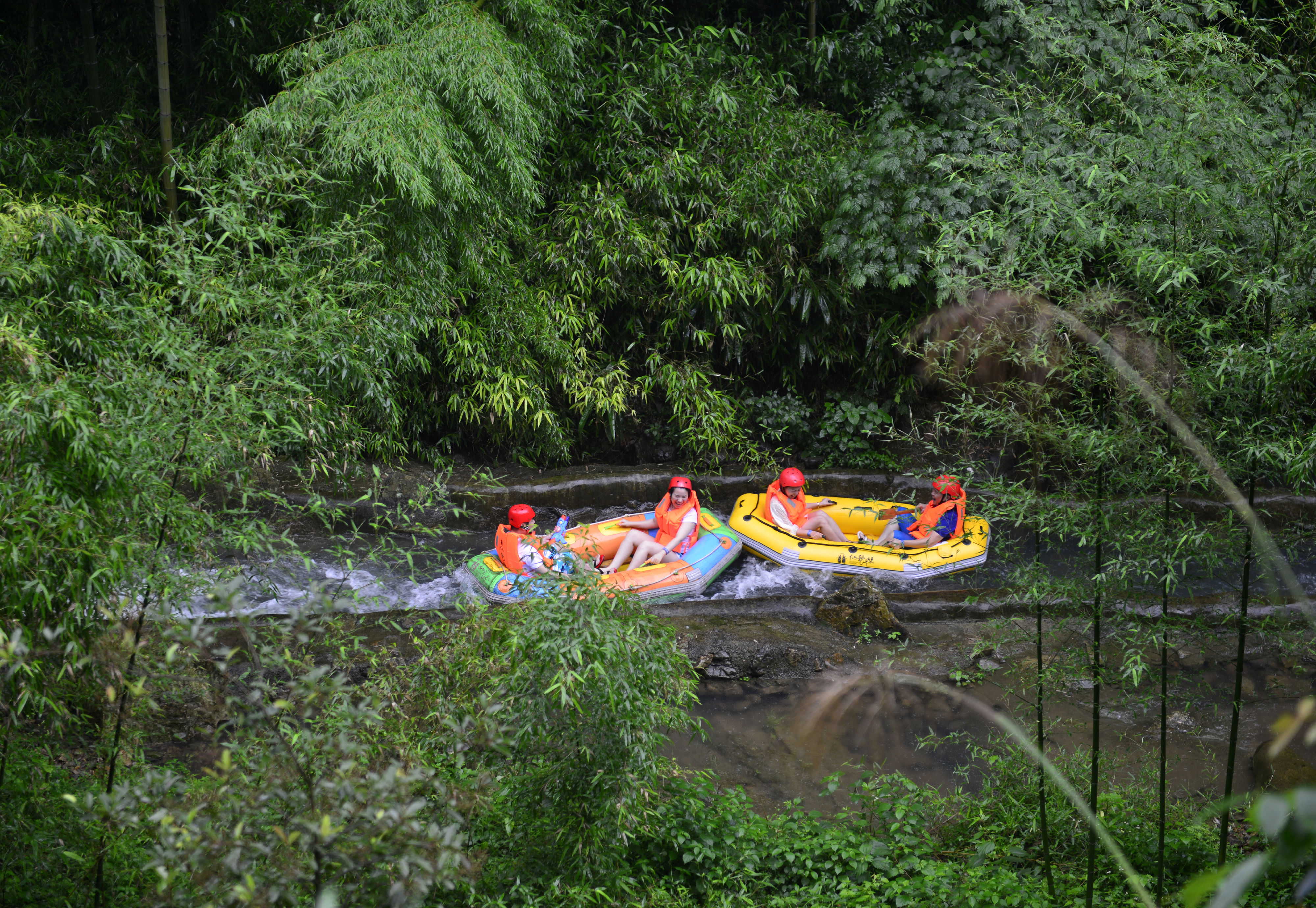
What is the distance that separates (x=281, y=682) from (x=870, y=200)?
6.58 m

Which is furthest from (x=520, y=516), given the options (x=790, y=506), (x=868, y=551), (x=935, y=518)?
(x=935, y=518)

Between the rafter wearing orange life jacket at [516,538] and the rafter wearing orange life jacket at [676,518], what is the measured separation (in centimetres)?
103

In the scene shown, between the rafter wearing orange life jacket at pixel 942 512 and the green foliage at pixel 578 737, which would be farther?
the rafter wearing orange life jacket at pixel 942 512

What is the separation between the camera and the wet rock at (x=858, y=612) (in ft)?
18.5

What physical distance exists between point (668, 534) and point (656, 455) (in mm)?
1857

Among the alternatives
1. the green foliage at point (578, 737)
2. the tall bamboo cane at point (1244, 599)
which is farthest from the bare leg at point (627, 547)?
the tall bamboo cane at point (1244, 599)

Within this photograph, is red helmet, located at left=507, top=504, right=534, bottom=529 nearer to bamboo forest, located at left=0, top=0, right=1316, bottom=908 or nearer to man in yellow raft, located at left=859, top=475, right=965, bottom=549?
bamboo forest, located at left=0, top=0, right=1316, bottom=908

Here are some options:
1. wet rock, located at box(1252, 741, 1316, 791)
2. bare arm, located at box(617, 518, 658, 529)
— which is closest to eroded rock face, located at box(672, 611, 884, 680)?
bare arm, located at box(617, 518, 658, 529)

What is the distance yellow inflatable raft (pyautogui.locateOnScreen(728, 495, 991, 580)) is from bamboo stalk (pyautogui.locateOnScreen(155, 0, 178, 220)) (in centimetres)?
455

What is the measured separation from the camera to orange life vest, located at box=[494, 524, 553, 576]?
5934 mm

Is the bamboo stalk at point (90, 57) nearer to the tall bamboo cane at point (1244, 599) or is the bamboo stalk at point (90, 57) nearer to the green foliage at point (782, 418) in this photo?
the green foliage at point (782, 418)

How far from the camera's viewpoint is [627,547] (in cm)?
649

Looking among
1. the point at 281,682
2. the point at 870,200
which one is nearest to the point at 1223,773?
the point at 281,682

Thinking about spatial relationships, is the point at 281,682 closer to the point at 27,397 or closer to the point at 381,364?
the point at 27,397
